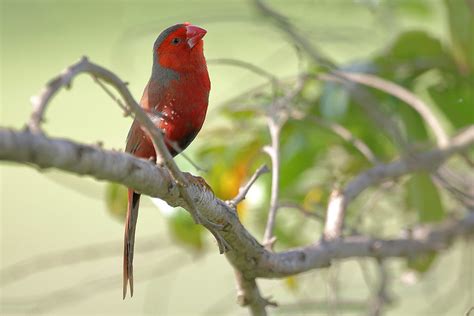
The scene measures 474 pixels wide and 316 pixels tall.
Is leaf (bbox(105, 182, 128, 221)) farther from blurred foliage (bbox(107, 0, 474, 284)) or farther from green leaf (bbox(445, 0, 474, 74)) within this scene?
green leaf (bbox(445, 0, 474, 74))

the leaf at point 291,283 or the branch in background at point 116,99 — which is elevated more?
the leaf at point 291,283

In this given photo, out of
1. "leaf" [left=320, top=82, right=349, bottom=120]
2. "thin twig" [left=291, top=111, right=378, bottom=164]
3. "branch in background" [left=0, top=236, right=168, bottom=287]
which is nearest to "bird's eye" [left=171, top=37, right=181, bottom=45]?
"thin twig" [left=291, top=111, right=378, bottom=164]

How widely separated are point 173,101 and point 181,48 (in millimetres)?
208

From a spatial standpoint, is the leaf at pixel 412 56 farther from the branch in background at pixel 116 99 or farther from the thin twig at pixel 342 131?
the branch in background at pixel 116 99

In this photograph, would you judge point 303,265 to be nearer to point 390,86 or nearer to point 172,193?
point 172,193

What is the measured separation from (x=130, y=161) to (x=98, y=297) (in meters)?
5.18

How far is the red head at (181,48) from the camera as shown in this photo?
201 cm

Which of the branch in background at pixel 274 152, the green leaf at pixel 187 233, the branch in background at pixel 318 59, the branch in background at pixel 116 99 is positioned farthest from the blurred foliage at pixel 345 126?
the branch in background at pixel 116 99

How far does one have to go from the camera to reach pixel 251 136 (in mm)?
2920

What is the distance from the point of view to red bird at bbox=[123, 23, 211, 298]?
1.85m

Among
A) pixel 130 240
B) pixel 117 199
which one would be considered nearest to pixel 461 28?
pixel 117 199

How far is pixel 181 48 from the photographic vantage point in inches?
81.6

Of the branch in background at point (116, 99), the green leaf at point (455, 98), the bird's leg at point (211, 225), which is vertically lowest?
the branch in background at point (116, 99)

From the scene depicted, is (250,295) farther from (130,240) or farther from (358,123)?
(358,123)
